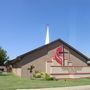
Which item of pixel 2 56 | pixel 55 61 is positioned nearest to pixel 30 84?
pixel 55 61

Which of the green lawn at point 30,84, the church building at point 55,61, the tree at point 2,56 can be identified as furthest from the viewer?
the tree at point 2,56

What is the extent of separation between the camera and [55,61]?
45375 mm

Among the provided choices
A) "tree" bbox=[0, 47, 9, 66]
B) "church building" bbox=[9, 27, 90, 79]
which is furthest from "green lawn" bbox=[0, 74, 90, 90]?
"tree" bbox=[0, 47, 9, 66]

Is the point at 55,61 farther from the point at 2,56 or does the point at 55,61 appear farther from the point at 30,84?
the point at 2,56

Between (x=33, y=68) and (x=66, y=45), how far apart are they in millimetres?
7103

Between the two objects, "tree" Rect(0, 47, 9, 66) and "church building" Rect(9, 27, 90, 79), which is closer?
"church building" Rect(9, 27, 90, 79)

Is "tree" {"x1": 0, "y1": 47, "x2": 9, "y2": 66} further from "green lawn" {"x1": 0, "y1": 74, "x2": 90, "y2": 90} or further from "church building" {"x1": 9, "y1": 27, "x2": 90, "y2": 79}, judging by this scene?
"green lawn" {"x1": 0, "y1": 74, "x2": 90, "y2": 90}

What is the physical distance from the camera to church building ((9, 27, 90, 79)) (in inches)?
1633

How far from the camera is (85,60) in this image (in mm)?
49094

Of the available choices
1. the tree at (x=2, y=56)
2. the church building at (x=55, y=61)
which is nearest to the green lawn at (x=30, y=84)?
the church building at (x=55, y=61)

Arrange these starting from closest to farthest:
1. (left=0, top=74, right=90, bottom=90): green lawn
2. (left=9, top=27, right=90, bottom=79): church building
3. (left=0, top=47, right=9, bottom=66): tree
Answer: (left=0, top=74, right=90, bottom=90): green lawn < (left=9, top=27, right=90, bottom=79): church building < (left=0, top=47, right=9, bottom=66): tree

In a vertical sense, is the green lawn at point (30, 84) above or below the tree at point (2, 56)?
below

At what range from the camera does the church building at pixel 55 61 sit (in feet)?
136

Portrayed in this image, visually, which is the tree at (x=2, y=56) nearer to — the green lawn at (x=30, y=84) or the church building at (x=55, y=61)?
the church building at (x=55, y=61)
